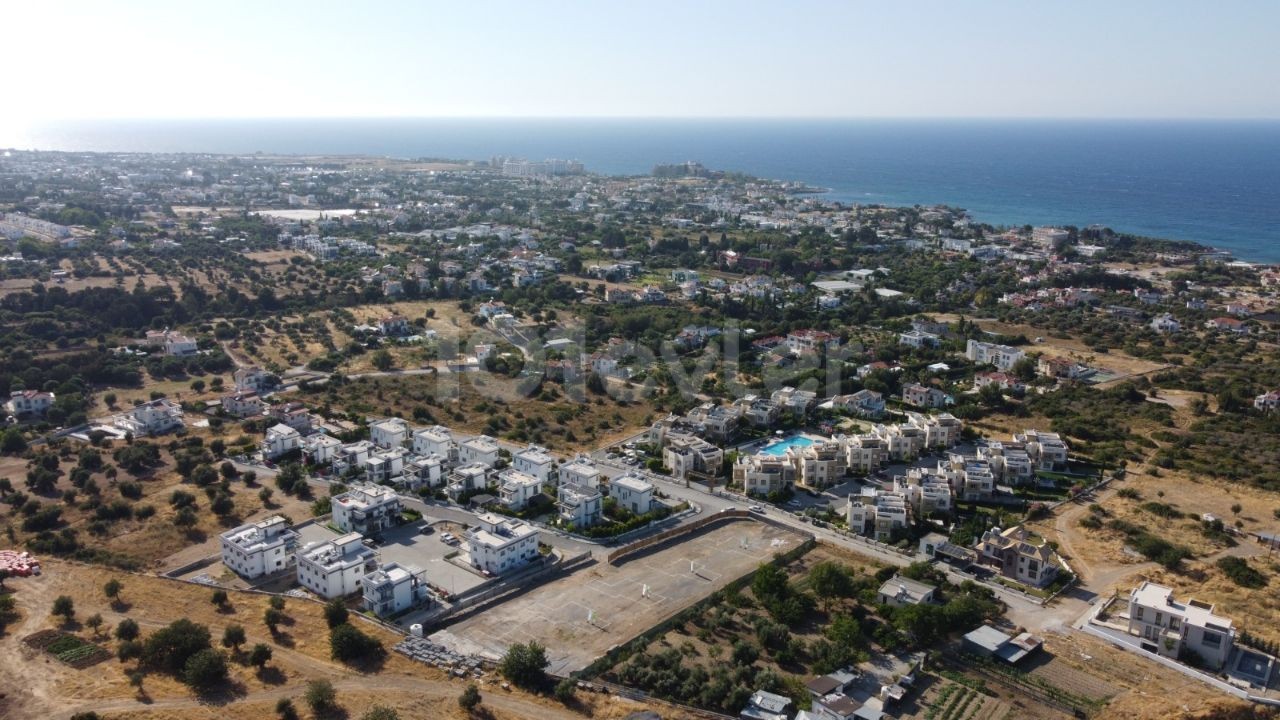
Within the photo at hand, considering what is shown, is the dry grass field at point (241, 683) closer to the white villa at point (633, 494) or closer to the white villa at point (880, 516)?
the white villa at point (633, 494)

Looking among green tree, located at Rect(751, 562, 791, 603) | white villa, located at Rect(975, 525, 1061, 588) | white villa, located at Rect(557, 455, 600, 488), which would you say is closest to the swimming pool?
white villa, located at Rect(557, 455, 600, 488)

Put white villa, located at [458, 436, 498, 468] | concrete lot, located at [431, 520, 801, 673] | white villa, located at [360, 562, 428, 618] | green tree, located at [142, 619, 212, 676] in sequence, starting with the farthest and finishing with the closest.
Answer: white villa, located at [458, 436, 498, 468], white villa, located at [360, 562, 428, 618], concrete lot, located at [431, 520, 801, 673], green tree, located at [142, 619, 212, 676]

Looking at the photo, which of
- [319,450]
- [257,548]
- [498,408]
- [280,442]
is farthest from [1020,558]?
[280,442]

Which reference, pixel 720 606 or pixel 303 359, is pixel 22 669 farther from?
pixel 303 359

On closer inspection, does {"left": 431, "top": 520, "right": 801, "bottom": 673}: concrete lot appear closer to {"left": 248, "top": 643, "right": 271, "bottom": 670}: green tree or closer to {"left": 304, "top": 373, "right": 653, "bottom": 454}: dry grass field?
{"left": 248, "top": 643, "right": 271, "bottom": 670}: green tree

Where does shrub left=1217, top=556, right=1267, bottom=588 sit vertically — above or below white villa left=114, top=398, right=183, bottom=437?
below

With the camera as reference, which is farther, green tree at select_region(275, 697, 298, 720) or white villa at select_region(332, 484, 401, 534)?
white villa at select_region(332, 484, 401, 534)

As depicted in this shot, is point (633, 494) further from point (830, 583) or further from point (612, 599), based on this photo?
point (830, 583)

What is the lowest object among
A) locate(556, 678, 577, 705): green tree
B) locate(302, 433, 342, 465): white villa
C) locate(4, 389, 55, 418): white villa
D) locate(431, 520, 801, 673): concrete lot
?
locate(431, 520, 801, 673): concrete lot
